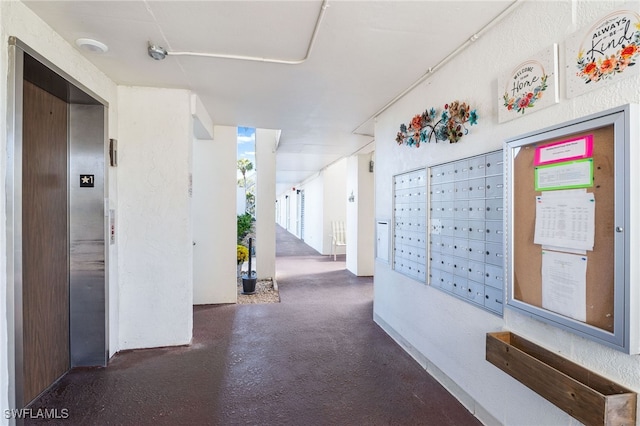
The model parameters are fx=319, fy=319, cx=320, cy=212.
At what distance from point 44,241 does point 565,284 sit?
3.08 metres

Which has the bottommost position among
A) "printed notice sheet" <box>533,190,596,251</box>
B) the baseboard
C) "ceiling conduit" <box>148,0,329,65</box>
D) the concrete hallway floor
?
the concrete hallway floor

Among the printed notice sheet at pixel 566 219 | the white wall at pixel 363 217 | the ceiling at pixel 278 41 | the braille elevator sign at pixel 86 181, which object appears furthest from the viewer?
the white wall at pixel 363 217

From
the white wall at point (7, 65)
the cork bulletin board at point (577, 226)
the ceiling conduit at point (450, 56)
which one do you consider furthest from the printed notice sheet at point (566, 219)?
the white wall at point (7, 65)

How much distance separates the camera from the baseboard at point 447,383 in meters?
1.88

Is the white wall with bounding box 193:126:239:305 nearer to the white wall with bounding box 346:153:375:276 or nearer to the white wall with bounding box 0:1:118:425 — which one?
the white wall with bounding box 0:1:118:425

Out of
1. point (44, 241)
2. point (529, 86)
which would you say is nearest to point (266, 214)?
point (44, 241)

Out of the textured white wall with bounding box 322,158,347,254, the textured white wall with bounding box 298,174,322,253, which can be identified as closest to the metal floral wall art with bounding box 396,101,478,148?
the textured white wall with bounding box 322,158,347,254

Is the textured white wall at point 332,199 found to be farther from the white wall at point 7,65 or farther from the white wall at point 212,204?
the white wall at point 7,65

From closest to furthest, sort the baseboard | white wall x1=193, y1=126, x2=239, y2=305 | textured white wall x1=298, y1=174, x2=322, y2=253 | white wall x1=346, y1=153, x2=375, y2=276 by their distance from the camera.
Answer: the baseboard → white wall x1=193, y1=126, x2=239, y2=305 → white wall x1=346, y1=153, x2=375, y2=276 → textured white wall x1=298, y1=174, x2=322, y2=253

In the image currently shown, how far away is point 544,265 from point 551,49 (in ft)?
3.23

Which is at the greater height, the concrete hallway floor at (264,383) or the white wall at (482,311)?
the white wall at (482,311)

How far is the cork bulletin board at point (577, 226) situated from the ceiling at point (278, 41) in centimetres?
85

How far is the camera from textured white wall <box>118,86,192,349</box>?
9.07ft

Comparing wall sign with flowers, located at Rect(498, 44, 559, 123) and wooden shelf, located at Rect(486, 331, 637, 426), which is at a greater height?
wall sign with flowers, located at Rect(498, 44, 559, 123)
